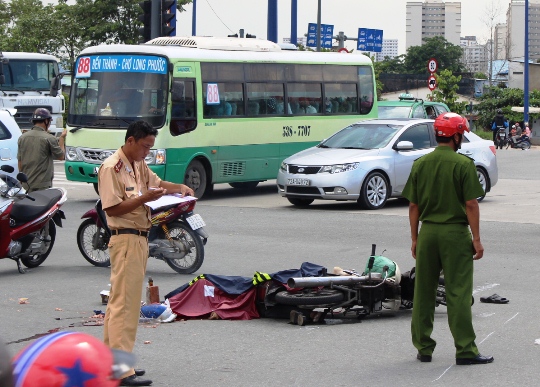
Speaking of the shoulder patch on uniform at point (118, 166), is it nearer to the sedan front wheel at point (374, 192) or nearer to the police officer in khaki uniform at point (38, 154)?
the police officer in khaki uniform at point (38, 154)

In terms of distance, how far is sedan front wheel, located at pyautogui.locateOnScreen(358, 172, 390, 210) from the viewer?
56.1ft

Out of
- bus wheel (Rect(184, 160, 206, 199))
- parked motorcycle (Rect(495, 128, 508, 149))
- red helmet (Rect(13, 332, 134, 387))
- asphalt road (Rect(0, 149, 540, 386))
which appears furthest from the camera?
parked motorcycle (Rect(495, 128, 508, 149))

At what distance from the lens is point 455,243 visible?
6605 mm

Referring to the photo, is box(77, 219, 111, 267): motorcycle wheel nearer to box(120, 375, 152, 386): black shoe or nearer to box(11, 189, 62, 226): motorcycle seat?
box(11, 189, 62, 226): motorcycle seat

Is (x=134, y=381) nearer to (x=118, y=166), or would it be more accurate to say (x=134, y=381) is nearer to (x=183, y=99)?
(x=118, y=166)

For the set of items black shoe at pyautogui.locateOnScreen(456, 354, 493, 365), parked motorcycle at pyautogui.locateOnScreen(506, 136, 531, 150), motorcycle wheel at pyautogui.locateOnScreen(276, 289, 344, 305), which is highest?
motorcycle wheel at pyautogui.locateOnScreen(276, 289, 344, 305)

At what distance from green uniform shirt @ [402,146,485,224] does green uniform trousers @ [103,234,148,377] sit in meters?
2.00

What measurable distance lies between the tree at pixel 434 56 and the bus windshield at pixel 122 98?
78932mm

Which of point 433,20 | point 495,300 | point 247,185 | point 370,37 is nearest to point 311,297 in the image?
point 495,300

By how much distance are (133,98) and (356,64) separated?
21.8ft

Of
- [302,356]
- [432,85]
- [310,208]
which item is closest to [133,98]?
[310,208]

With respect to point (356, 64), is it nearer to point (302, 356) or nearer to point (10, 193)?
point (10, 193)

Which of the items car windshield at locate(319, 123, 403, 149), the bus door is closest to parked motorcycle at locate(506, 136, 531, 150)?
car windshield at locate(319, 123, 403, 149)

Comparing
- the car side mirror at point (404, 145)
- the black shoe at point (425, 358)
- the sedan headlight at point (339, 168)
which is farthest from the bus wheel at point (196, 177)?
the black shoe at point (425, 358)
